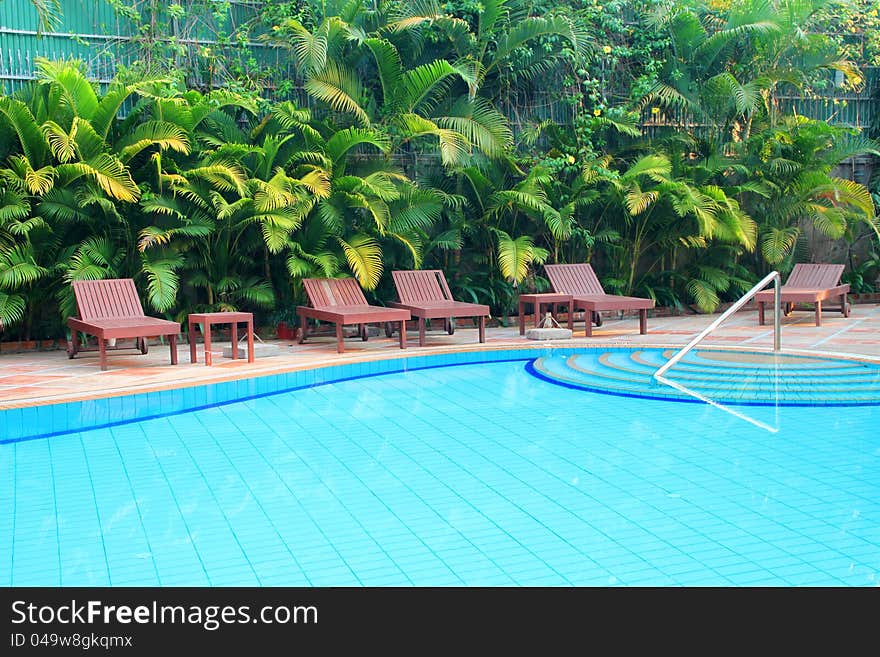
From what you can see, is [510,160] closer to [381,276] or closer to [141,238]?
[381,276]

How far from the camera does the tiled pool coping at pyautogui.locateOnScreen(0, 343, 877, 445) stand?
7.82 m

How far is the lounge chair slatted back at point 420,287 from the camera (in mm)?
12359

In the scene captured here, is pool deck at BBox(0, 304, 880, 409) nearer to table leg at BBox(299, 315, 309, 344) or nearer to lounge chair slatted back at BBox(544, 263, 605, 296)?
table leg at BBox(299, 315, 309, 344)

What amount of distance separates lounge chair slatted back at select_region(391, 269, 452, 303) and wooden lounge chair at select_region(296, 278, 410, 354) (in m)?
0.47

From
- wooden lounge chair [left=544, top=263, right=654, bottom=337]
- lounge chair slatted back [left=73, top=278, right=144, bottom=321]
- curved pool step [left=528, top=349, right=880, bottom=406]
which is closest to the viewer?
curved pool step [left=528, top=349, right=880, bottom=406]

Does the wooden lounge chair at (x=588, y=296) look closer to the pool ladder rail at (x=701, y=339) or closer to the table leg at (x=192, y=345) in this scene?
the pool ladder rail at (x=701, y=339)

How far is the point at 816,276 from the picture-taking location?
1412cm

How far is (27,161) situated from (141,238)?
1.49 meters

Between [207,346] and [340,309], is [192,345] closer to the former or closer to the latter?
[207,346]

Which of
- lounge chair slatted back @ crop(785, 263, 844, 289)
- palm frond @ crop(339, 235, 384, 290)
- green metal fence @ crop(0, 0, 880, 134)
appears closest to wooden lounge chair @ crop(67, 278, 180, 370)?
palm frond @ crop(339, 235, 384, 290)

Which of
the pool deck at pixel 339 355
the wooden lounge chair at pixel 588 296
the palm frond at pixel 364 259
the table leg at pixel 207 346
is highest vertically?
the palm frond at pixel 364 259

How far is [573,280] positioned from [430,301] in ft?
7.13

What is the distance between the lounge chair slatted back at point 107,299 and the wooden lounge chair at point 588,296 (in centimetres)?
530

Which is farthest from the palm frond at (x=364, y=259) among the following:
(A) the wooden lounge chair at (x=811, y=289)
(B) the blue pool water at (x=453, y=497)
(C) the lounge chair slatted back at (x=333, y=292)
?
(A) the wooden lounge chair at (x=811, y=289)
